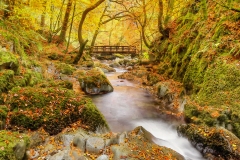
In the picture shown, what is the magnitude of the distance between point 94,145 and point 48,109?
5.41 feet

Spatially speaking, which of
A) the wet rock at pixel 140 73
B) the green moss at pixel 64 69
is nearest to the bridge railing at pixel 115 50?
the wet rock at pixel 140 73

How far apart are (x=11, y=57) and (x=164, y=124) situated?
590 centimetres

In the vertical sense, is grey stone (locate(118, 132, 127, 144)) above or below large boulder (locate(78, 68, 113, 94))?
below

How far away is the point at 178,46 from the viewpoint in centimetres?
1195

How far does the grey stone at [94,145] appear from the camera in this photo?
4730 mm

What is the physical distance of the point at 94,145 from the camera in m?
4.80

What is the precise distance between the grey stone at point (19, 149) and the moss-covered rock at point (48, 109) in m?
1.07

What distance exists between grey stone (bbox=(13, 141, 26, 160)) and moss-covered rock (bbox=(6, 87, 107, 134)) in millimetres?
1074

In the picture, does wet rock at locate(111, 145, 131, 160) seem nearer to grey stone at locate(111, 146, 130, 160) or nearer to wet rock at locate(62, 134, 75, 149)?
grey stone at locate(111, 146, 130, 160)

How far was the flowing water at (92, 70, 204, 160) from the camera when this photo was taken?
6.21 m

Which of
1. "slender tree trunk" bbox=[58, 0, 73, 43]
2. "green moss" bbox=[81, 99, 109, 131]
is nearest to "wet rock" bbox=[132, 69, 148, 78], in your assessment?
"slender tree trunk" bbox=[58, 0, 73, 43]

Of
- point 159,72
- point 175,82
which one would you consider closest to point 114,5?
point 159,72

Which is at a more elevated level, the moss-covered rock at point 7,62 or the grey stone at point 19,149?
the moss-covered rock at point 7,62

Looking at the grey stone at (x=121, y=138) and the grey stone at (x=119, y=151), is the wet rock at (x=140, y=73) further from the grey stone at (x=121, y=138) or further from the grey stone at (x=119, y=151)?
the grey stone at (x=119, y=151)
